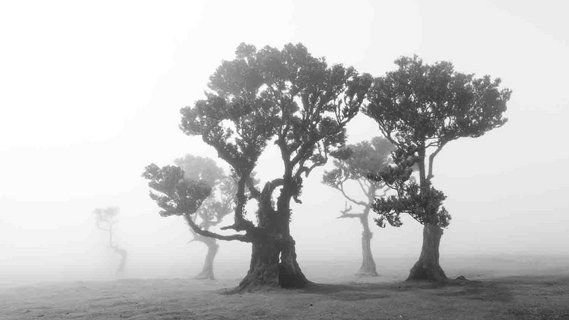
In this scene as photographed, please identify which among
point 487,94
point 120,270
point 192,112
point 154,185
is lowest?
point 120,270

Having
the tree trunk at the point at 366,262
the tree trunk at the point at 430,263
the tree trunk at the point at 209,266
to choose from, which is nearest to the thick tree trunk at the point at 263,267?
the tree trunk at the point at 430,263

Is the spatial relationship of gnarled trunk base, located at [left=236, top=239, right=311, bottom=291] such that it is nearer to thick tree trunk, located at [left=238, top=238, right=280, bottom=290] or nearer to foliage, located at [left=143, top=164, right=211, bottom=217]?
thick tree trunk, located at [left=238, top=238, right=280, bottom=290]

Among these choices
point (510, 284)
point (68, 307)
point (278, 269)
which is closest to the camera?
point (68, 307)

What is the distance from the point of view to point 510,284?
28688 millimetres

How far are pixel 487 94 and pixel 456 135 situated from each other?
5.35 meters

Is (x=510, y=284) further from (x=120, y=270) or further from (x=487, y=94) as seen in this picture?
(x=120, y=270)

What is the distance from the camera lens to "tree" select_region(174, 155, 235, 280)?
66.0m

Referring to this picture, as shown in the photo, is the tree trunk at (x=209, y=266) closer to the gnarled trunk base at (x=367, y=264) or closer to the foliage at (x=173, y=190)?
the gnarled trunk base at (x=367, y=264)

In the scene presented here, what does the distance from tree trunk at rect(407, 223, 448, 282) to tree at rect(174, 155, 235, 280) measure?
3966 cm

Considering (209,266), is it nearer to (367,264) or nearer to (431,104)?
(367,264)

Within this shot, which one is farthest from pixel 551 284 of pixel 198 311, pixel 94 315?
pixel 94 315

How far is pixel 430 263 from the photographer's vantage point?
33.3 meters

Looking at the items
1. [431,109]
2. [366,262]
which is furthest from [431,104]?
[366,262]

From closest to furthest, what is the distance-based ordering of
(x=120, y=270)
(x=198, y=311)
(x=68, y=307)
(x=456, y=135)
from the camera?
(x=198, y=311) → (x=68, y=307) → (x=456, y=135) → (x=120, y=270)
